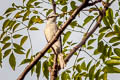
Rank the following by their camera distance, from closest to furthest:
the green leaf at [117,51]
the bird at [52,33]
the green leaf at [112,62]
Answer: the green leaf at [112,62] < the green leaf at [117,51] < the bird at [52,33]

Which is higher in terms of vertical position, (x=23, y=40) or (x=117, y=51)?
(x=23, y=40)

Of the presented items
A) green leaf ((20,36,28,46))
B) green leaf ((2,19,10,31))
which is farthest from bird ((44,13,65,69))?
green leaf ((2,19,10,31))

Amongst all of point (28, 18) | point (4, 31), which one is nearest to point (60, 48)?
point (28, 18)

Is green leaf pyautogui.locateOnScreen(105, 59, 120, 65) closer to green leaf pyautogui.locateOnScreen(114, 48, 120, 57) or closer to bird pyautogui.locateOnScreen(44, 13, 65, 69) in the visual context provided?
green leaf pyautogui.locateOnScreen(114, 48, 120, 57)

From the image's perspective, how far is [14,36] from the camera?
1.89 meters

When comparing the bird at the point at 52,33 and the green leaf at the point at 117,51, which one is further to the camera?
the bird at the point at 52,33

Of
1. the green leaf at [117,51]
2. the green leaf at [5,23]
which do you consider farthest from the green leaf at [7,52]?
the green leaf at [117,51]

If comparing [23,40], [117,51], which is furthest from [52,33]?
[117,51]

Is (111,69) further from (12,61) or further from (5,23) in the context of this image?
(5,23)

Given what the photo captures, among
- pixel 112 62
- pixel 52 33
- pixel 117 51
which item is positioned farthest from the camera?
pixel 52 33

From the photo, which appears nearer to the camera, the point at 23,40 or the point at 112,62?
the point at 112,62

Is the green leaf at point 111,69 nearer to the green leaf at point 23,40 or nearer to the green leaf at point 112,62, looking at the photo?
the green leaf at point 112,62

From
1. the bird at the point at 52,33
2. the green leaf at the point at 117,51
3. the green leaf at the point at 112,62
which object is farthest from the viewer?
the bird at the point at 52,33

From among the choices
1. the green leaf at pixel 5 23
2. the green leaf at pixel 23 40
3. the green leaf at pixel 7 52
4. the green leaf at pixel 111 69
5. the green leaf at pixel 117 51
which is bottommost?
the green leaf at pixel 111 69
